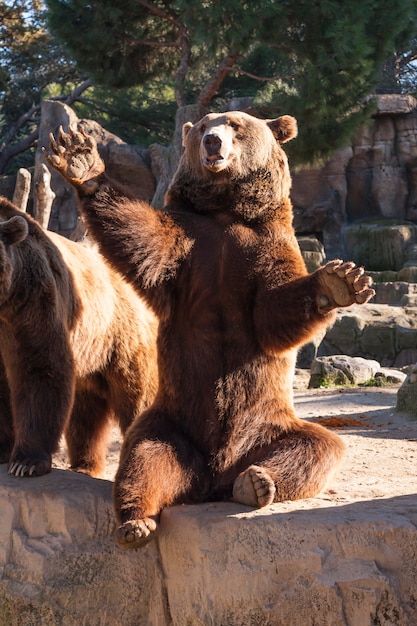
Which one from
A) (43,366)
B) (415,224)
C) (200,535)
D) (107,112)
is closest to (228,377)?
(200,535)

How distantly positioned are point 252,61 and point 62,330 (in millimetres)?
11869

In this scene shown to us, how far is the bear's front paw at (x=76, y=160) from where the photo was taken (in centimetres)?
371

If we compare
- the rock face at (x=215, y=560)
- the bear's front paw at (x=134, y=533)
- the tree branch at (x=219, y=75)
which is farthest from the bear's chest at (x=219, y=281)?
the tree branch at (x=219, y=75)

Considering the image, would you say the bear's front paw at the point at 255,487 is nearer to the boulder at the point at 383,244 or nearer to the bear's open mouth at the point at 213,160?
the bear's open mouth at the point at 213,160

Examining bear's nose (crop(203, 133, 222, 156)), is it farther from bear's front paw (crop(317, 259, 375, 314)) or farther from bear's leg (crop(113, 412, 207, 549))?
bear's leg (crop(113, 412, 207, 549))

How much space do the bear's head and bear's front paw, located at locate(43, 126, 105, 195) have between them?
42cm

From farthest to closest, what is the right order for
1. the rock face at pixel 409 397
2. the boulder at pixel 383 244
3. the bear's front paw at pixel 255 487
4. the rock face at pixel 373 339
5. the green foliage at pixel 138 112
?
the boulder at pixel 383 244 < the green foliage at pixel 138 112 < the rock face at pixel 373 339 < the rock face at pixel 409 397 < the bear's front paw at pixel 255 487

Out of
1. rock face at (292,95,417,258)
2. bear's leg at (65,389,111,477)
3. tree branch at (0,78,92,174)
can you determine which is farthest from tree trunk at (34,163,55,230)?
rock face at (292,95,417,258)

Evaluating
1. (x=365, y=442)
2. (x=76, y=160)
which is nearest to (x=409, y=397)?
(x=365, y=442)

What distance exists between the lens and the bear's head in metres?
3.81

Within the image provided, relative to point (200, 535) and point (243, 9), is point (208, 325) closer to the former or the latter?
point (200, 535)

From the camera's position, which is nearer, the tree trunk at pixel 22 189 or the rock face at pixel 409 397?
the rock face at pixel 409 397

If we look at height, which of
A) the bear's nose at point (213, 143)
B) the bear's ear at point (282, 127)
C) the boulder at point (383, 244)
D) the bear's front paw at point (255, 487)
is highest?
the boulder at point (383, 244)

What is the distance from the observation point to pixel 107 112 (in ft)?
67.7
